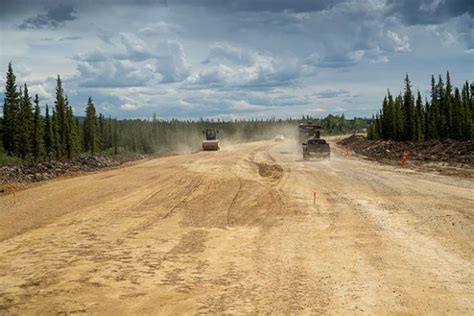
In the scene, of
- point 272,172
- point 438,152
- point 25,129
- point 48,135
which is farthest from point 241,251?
point 48,135

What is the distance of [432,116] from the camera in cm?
Answer: 9300

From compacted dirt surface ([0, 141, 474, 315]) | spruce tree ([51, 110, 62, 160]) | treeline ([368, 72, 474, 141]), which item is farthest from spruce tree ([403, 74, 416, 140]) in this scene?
compacted dirt surface ([0, 141, 474, 315])

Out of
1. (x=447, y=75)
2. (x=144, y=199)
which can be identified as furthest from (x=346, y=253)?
(x=447, y=75)

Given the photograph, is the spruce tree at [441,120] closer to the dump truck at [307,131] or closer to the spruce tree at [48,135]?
the dump truck at [307,131]

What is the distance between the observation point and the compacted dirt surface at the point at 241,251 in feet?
26.3

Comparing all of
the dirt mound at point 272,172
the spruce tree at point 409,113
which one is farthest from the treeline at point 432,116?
the dirt mound at point 272,172

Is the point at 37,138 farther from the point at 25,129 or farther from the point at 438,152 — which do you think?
the point at 438,152

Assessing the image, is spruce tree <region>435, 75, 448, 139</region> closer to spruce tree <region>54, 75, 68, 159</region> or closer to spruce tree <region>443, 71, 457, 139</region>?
spruce tree <region>443, 71, 457, 139</region>

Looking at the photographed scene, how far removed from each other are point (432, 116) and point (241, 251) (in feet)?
296

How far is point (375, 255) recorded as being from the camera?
35.2 ft

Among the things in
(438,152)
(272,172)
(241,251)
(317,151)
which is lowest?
(241,251)

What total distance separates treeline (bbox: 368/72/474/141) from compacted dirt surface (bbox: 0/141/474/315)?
6476 cm

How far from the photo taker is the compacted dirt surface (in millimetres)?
8016

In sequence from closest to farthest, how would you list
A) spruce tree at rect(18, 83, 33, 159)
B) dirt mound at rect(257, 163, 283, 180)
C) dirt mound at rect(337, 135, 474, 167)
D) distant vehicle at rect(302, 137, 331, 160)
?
dirt mound at rect(257, 163, 283, 180) → dirt mound at rect(337, 135, 474, 167) → distant vehicle at rect(302, 137, 331, 160) → spruce tree at rect(18, 83, 33, 159)
